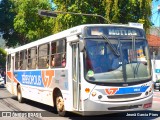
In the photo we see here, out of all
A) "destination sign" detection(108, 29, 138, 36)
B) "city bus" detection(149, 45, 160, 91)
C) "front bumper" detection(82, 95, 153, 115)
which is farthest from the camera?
"city bus" detection(149, 45, 160, 91)

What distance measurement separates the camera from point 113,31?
10164 mm

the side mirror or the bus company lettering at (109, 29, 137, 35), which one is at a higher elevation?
the bus company lettering at (109, 29, 137, 35)

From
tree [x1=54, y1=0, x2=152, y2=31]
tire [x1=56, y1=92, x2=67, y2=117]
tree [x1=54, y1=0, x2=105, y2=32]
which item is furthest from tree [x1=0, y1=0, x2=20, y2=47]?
tire [x1=56, y1=92, x2=67, y2=117]

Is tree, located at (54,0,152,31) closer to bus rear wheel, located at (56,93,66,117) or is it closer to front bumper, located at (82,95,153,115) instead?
bus rear wheel, located at (56,93,66,117)

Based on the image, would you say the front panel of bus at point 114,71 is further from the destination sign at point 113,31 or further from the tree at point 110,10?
the tree at point 110,10

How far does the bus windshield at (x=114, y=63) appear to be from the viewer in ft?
31.2

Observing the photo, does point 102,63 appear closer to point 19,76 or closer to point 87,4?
point 19,76

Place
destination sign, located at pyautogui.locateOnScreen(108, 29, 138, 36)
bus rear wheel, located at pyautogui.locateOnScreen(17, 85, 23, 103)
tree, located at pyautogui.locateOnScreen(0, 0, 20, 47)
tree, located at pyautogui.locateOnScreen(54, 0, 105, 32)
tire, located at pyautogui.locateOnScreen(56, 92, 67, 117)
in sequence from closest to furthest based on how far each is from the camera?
destination sign, located at pyautogui.locateOnScreen(108, 29, 138, 36) → tire, located at pyautogui.locateOnScreen(56, 92, 67, 117) → bus rear wheel, located at pyautogui.locateOnScreen(17, 85, 23, 103) → tree, located at pyautogui.locateOnScreen(54, 0, 105, 32) → tree, located at pyautogui.locateOnScreen(0, 0, 20, 47)

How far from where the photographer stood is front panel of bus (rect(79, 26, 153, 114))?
9.38 metres

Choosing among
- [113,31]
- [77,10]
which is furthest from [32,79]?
[77,10]

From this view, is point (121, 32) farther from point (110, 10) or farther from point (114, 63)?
point (110, 10)

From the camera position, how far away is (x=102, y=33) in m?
10.0

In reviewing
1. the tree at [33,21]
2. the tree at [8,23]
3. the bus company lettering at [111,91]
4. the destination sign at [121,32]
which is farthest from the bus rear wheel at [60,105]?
the tree at [8,23]

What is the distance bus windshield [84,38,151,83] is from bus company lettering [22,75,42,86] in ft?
14.6
